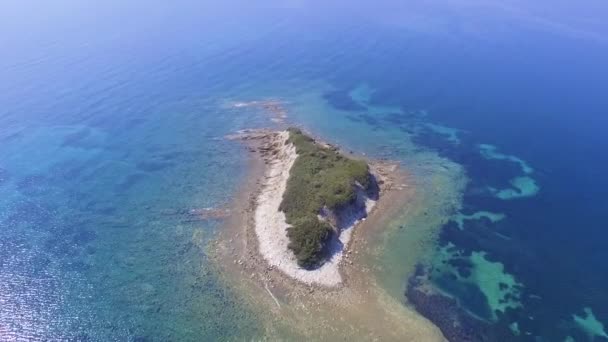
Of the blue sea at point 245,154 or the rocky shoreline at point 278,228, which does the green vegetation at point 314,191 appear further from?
the blue sea at point 245,154

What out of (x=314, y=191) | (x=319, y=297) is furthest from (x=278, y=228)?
(x=319, y=297)

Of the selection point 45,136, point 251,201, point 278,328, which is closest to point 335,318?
point 278,328

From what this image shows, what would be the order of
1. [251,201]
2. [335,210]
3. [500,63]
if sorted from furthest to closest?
[500,63]
[251,201]
[335,210]

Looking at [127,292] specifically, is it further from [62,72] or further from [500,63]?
[500,63]

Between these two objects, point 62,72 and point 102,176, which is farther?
point 62,72

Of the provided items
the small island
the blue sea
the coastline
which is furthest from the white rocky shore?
the blue sea

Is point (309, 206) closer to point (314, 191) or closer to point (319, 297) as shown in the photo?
point (314, 191)
